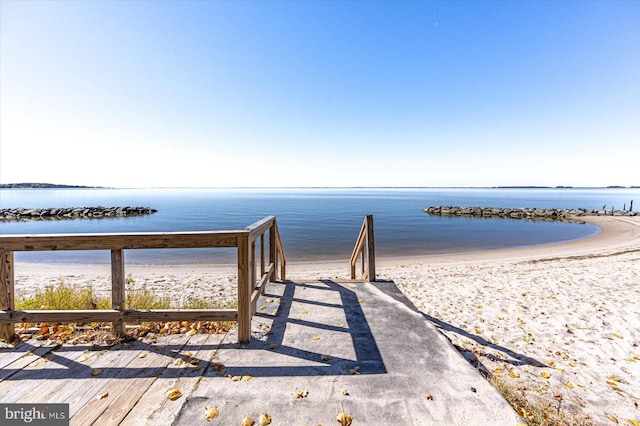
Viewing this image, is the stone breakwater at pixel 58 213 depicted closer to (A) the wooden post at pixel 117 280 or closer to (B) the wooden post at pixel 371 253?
(A) the wooden post at pixel 117 280

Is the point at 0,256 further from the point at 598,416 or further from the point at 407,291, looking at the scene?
the point at 407,291

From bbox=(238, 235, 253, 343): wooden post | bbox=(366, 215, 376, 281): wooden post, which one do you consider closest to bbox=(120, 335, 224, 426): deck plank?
bbox=(238, 235, 253, 343): wooden post

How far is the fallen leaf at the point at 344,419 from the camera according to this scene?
2243 mm

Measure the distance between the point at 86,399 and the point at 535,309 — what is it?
8.16m

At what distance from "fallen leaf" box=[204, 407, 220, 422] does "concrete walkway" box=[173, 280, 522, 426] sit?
3 cm

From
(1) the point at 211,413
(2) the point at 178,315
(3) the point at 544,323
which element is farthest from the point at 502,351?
(2) the point at 178,315

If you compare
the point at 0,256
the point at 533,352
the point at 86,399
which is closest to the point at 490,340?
the point at 533,352

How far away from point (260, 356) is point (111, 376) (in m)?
1.54

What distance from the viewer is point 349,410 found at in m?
2.38

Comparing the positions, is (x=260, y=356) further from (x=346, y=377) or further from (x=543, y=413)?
(x=543, y=413)

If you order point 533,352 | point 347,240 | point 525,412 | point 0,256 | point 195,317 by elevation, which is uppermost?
point 0,256

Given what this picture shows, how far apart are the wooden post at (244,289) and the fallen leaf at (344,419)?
1.64m

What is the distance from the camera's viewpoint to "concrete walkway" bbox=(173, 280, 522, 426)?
2.34 m

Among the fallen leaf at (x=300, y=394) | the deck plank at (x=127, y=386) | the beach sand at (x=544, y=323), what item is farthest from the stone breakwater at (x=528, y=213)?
the deck plank at (x=127, y=386)
